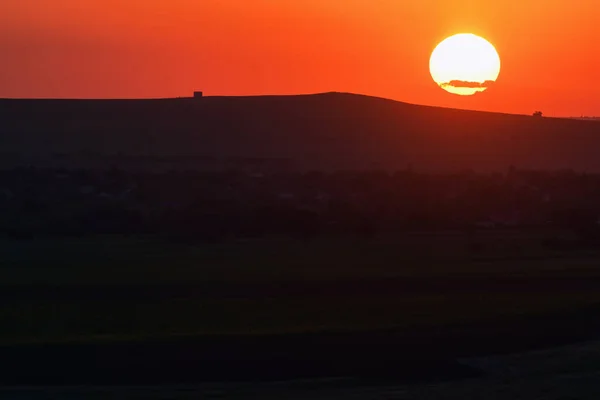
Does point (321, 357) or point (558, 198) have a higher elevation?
point (558, 198)

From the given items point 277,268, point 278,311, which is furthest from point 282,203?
point 278,311

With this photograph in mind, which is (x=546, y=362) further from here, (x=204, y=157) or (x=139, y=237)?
(x=204, y=157)

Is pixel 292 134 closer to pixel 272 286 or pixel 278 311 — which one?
pixel 272 286

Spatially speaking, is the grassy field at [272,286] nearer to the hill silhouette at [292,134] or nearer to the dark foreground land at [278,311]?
the dark foreground land at [278,311]

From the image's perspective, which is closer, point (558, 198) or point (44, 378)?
point (44, 378)

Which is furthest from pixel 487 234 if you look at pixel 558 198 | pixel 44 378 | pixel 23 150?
pixel 23 150
